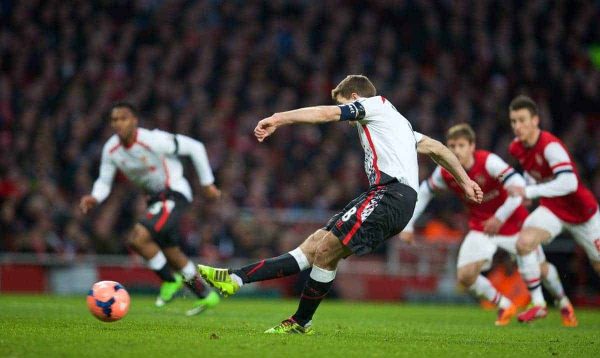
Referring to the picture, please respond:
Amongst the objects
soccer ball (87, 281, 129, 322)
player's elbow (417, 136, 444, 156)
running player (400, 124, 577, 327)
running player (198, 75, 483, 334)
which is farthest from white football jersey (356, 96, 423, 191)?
running player (400, 124, 577, 327)

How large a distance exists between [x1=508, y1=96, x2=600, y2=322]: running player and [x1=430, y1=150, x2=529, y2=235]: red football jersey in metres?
0.35

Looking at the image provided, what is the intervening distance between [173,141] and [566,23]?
52.7ft

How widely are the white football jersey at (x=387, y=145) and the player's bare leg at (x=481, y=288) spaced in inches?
136

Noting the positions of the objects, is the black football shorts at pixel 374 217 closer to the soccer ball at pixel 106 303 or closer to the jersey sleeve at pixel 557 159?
the soccer ball at pixel 106 303

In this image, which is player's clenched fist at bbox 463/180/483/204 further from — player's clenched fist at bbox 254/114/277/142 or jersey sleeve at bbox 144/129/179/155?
jersey sleeve at bbox 144/129/179/155

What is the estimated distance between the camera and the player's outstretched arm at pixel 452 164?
23.6 ft

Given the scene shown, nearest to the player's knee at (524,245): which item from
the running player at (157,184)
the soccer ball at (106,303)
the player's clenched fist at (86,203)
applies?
the running player at (157,184)

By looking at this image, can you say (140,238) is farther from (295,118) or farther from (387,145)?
(295,118)

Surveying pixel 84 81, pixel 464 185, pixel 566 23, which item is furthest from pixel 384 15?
pixel 464 185

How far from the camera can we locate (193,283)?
384 inches

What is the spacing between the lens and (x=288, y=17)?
73.5 feet

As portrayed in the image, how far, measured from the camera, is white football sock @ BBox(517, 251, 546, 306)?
32.7 ft

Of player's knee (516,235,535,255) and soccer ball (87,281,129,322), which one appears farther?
player's knee (516,235,535,255)

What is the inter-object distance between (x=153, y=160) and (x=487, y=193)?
3.80 meters
